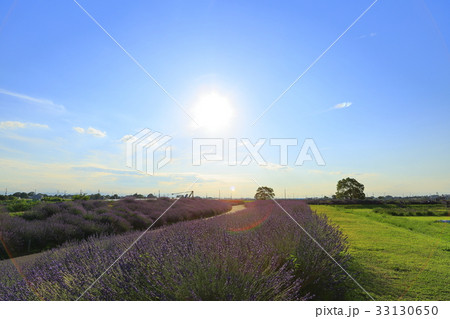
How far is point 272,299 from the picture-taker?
2422mm

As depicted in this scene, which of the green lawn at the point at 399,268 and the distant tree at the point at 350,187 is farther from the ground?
the distant tree at the point at 350,187

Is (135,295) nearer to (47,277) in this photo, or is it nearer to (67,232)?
(47,277)

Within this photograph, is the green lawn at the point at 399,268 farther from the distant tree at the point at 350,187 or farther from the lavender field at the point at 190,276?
the distant tree at the point at 350,187

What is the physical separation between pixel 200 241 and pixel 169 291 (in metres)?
1.05

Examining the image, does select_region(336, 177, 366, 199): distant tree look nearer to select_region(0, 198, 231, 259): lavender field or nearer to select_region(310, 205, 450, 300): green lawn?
select_region(310, 205, 450, 300): green lawn

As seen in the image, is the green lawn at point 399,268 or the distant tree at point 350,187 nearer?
the green lawn at point 399,268

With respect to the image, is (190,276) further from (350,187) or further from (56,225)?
(350,187)

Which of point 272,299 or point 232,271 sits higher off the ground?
point 232,271

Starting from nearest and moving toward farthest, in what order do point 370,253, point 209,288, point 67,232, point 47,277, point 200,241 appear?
point 209,288 → point 47,277 → point 200,241 → point 370,253 → point 67,232

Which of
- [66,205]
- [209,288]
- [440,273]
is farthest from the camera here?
[66,205]

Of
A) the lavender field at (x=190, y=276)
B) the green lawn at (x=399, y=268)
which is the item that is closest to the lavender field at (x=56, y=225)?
the lavender field at (x=190, y=276)

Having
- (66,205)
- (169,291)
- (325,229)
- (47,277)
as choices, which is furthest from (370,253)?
(66,205)

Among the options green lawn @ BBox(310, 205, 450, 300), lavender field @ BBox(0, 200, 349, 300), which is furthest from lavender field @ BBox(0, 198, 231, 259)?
green lawn @ BBox(310, 205, 450, 300)

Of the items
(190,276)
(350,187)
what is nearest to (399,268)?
(190,276)
